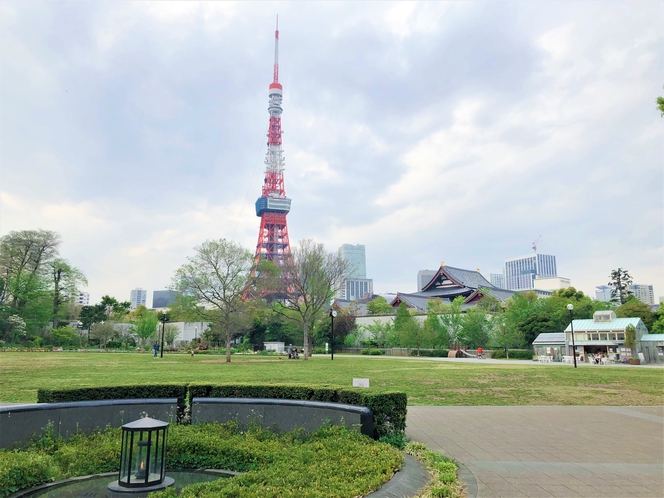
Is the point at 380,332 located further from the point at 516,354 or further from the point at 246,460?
the point at 246,460

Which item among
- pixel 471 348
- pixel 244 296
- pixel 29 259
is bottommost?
pixel 471 348

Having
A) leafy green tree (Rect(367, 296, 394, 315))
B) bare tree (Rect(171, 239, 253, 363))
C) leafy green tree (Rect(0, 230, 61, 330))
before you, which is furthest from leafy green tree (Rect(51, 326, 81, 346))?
leafy green tree (Rect(367, 296, 394, 315))

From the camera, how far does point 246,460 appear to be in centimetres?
557

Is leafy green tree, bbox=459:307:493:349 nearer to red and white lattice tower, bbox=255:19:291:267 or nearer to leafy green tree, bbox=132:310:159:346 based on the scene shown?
red and white lattice tower, bbox=255:19:291:267

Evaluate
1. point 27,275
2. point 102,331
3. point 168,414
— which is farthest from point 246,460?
point 102,331

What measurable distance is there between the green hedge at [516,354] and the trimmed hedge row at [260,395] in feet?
118

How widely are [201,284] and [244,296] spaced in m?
4.36

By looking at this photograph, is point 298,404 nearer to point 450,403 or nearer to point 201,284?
point 450,403

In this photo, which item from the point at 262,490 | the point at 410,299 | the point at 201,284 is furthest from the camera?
the point at 410,299

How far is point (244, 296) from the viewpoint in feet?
119

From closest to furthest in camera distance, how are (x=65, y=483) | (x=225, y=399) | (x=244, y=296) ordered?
(x=65, y=483), (x=225, y=399), (x=244, y=296)

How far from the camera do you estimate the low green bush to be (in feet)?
13.6

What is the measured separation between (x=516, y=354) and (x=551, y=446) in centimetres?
3550

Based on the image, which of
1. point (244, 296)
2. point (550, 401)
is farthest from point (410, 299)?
point (550, 401)
